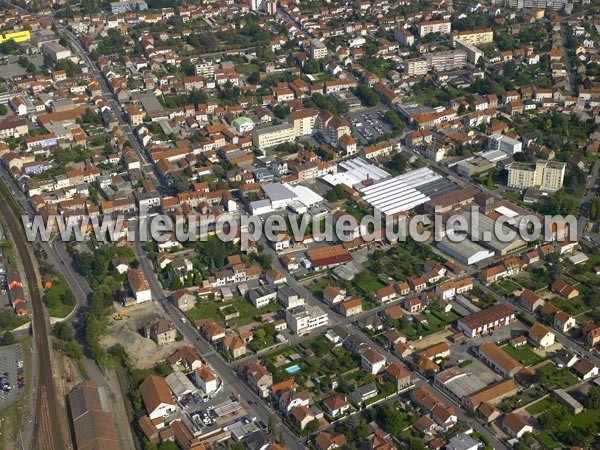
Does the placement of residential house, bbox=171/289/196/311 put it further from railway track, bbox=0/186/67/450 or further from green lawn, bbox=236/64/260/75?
green lawn, bbox=236/64/260/75

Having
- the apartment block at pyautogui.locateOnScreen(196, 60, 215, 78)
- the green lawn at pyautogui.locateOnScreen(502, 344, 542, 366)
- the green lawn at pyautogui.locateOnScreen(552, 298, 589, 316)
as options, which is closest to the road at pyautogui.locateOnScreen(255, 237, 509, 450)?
the green lawn at pyautogui.locateOnScreen(502, 344, 542, 366)

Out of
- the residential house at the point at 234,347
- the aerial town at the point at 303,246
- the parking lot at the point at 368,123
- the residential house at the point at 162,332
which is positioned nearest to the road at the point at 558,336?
the aerial town at the point at 303,246

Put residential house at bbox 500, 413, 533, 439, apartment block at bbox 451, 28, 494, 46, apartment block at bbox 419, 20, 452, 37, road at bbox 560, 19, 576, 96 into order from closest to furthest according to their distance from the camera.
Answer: residential house at bbox 500, 413, 533, 439, road at bbox 560, 19, 576, 96, apartment block at bbox 451, 28, 494, 46, apartment block at bbox 419, 20, 452, 37

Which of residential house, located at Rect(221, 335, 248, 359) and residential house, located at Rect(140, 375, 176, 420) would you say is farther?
residential house, located at Rect(221, 335, 248, 359)

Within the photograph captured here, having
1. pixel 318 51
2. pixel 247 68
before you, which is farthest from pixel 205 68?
pixel 318 51

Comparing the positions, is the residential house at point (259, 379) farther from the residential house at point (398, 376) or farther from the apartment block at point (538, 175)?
the apartment block at point (538, 175)

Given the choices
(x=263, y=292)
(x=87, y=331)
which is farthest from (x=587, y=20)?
(x=87, y=331)

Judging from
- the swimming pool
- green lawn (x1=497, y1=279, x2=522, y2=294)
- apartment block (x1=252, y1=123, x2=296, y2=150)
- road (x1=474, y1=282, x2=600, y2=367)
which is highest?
apartment block (x1=252, y1=123, x2=296, y2=150)
